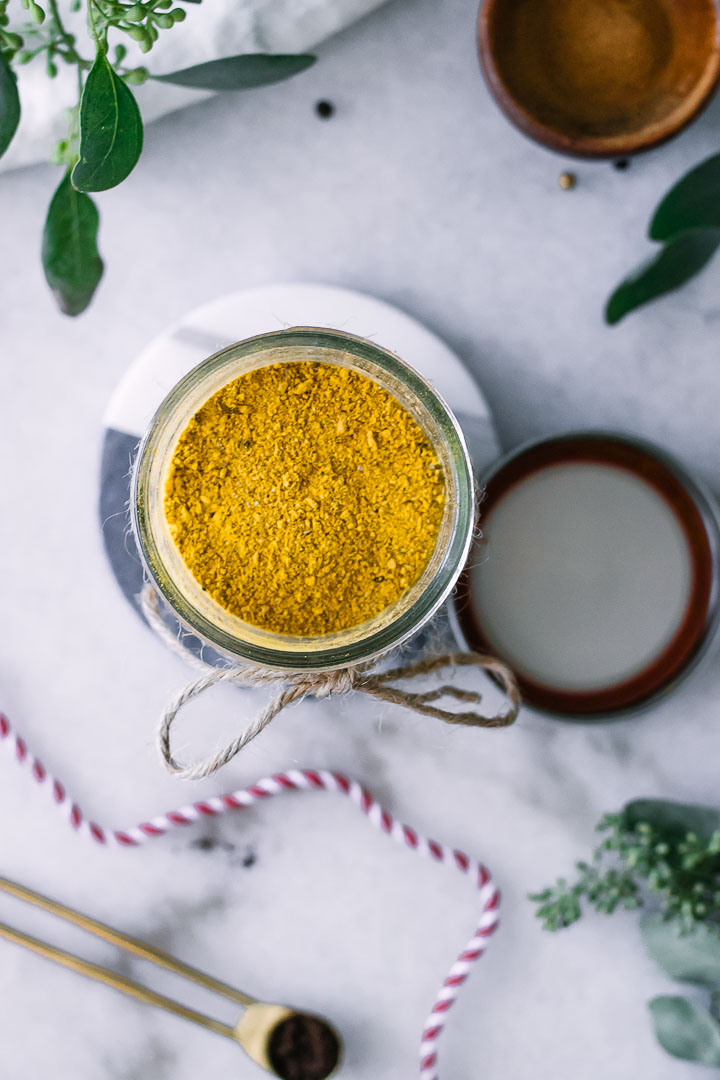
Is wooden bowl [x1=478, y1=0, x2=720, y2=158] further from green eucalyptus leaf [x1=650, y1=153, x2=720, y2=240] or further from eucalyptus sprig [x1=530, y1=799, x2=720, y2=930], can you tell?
eucalyptus sprig [x1=530, y1=799, x2=720, y2=930]

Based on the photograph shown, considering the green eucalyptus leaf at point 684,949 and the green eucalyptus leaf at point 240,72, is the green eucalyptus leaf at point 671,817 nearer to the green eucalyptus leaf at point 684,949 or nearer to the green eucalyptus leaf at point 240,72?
the green eucalyptus leaf at point 684,949

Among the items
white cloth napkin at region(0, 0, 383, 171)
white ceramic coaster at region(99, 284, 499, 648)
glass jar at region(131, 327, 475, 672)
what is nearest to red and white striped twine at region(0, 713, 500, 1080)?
white ceramic coaster at region(99, 284, 499, 648)

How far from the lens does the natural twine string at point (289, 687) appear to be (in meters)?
0.62

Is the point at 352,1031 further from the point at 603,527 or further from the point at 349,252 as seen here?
the point at 349,252

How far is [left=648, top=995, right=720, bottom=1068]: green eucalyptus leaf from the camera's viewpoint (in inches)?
33.7

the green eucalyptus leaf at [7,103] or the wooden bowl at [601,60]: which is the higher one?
the wooden bowl at [601,60]

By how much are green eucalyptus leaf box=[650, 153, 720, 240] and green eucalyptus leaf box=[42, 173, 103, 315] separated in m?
0.51

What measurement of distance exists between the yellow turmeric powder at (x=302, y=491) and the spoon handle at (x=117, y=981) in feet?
1.72

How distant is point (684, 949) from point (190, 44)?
979mm

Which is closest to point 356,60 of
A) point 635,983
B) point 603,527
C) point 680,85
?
point 680,85

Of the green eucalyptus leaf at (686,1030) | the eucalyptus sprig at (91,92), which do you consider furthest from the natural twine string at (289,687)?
the green eucalyptus leaf at (686,1030)

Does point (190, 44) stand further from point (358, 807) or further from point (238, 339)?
point (358, 807)

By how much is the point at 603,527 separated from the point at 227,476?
39cm

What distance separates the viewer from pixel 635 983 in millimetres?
914
